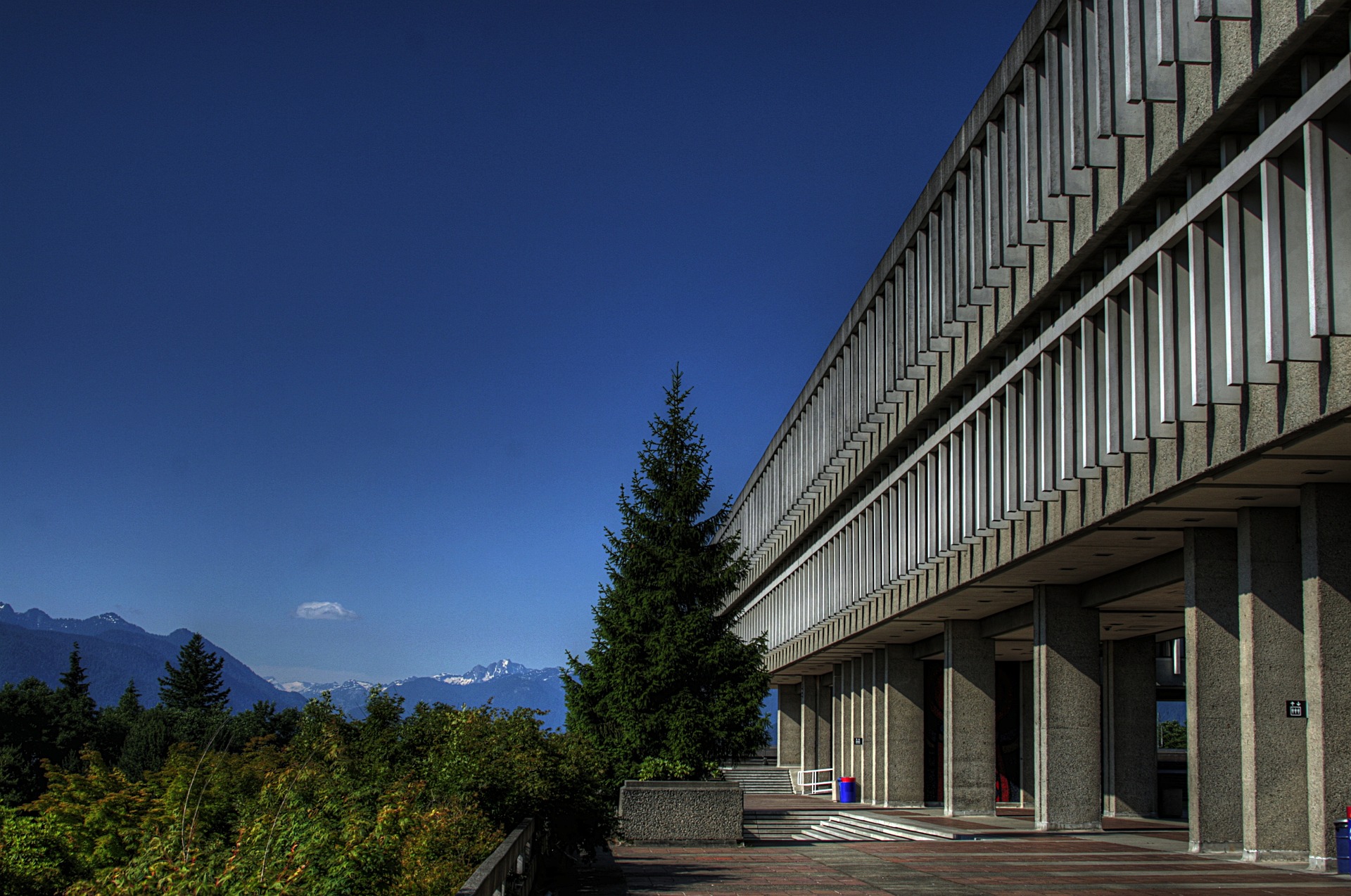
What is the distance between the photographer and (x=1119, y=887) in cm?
1658

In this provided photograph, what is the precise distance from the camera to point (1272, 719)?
1900cm

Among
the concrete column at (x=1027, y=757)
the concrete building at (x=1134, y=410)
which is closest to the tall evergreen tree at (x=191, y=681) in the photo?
the concrete column at (x=1027, y=757)

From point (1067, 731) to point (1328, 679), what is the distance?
10.9 m

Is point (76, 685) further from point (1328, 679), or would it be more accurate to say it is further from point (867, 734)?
point (1328, 679)

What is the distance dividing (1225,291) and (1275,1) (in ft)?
12.4

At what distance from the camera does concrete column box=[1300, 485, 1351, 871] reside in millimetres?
17547

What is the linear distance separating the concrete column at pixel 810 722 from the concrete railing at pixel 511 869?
1821 inches

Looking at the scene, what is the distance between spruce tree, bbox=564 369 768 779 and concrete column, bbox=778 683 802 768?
37775mm

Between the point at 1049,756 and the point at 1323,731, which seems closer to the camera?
the point at 1323,731

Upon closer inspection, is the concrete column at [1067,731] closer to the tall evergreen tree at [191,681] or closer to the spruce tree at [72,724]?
the spruce tree at [72,724]

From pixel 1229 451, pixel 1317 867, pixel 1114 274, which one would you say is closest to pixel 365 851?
pixel 1229 451

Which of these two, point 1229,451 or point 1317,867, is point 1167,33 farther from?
point 1317,867

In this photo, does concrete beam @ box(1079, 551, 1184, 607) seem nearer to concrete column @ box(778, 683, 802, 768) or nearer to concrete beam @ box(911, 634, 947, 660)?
concrete beam @ box(911, 634, 947, 660)

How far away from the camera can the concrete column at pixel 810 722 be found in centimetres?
6222
